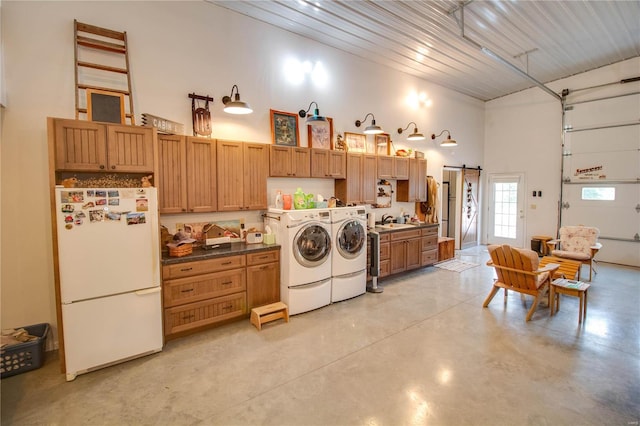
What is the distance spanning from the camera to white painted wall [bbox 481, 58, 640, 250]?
7.46 metres

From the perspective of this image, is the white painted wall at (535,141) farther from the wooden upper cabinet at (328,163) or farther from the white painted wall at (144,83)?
the wooden upper cabinet at (328,163)

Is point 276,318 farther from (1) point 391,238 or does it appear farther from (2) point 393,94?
(2) point 393,94

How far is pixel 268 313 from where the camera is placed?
3.79 metres

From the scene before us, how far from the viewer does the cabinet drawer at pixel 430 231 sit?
6.16 m

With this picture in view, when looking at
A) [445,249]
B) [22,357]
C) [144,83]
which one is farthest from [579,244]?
[22,357]

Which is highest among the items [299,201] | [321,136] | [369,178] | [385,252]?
[321,136]

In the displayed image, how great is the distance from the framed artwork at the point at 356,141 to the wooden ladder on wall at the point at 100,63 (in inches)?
132

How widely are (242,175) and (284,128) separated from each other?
3.57 ft

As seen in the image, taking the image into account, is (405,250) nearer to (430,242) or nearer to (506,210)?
(430,242)

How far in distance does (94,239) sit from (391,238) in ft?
14.1

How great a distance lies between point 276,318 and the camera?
3881mm

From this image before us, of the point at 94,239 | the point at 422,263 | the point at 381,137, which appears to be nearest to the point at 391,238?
the point at 422,263

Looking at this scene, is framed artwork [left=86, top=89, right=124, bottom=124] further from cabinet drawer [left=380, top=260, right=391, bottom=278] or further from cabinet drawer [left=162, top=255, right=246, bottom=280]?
cabinet drawer [left=380, top=260, right=391, bottom=278]

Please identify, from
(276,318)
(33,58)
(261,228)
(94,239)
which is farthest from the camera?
(261,228)
